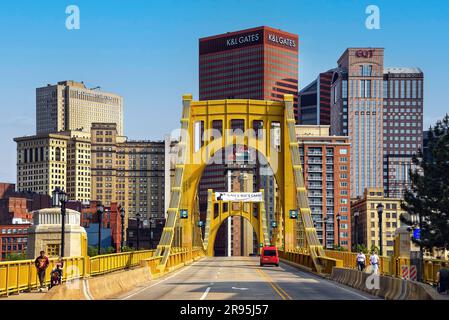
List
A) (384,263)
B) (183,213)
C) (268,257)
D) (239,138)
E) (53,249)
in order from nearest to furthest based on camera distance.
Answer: (53,249) < (384,263) < (268,257) < (183,213) < (239,138)

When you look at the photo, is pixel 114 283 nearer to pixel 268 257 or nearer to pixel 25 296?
pixel 25 296

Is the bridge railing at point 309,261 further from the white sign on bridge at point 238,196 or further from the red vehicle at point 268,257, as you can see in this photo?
the white sign on bridge at point 238,196

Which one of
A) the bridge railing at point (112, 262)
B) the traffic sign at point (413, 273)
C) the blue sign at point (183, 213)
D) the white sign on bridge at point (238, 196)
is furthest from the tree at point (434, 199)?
the white sign on bridge at point (238, 196)

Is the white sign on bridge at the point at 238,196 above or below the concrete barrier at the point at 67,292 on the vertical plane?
below

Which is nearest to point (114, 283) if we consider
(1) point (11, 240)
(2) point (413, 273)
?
(2) point (413, 273)

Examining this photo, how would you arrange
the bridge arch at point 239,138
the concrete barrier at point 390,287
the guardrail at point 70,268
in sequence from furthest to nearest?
the bridge arch at point 239,138 < the guardrail at point 70,268 < the concrete barrier at point 390,287

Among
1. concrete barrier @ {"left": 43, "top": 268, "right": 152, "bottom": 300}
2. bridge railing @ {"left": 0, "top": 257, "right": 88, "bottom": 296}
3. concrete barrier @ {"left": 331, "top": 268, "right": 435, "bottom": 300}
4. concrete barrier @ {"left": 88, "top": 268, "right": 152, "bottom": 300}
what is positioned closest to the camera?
concrete barrier @ {"left": 43, "top": 268, "right": 152, "bottom": 300}

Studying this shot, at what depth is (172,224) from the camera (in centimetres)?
6806

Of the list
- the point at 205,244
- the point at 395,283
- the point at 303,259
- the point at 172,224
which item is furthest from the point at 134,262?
the point at 205,244

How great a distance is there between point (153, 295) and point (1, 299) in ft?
23.7

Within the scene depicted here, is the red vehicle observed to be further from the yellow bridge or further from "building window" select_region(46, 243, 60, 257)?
"building window" select_region(46, 243, 60, 257)

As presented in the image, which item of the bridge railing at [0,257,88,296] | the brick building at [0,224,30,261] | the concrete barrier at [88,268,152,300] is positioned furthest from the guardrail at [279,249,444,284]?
the brick building at [0,224,30,261]
